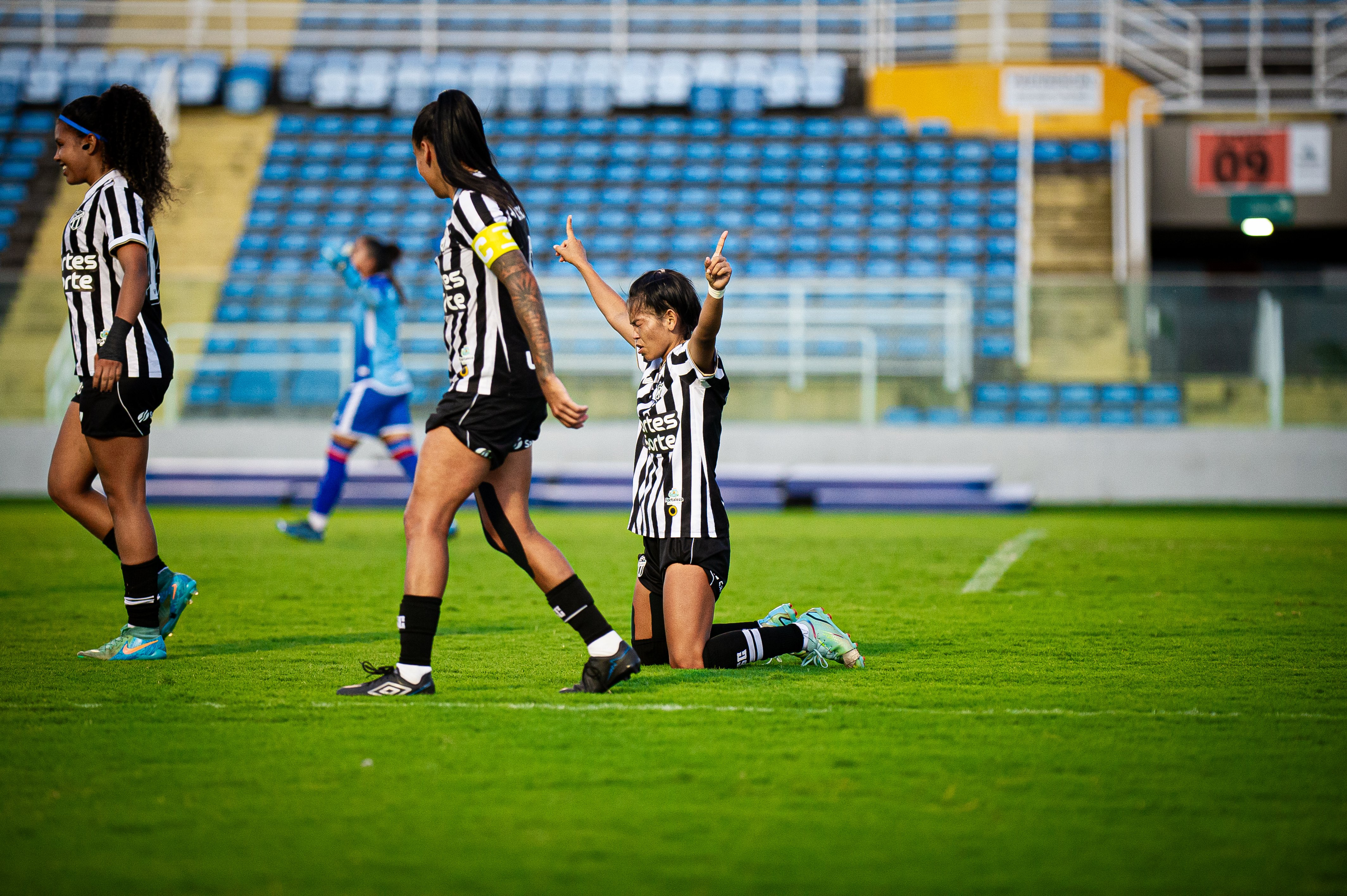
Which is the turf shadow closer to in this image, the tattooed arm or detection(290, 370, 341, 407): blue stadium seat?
the tattooed arm

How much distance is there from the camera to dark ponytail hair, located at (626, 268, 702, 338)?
4.82 metres

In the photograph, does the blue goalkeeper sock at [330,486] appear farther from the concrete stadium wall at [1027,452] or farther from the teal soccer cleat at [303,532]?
the concrete stadium wall at [1027,452]

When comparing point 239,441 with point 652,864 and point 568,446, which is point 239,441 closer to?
point 568,446

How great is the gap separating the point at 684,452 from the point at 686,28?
873 inches

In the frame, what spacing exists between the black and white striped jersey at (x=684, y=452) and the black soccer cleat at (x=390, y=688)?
0.90m

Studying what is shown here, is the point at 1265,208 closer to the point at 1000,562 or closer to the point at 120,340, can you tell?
the point at 1000,562

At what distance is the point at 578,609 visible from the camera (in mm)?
4281

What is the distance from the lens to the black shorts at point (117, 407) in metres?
4.84

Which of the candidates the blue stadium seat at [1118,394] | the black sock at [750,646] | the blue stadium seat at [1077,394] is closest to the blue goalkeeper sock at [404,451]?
the black sock at [750,646]

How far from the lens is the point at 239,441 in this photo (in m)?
15.5

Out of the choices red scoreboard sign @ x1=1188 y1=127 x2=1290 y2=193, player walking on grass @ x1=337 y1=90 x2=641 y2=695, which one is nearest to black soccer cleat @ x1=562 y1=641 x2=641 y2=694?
player walking on grass @ x1=337 y1=90 x2=641 y2=695

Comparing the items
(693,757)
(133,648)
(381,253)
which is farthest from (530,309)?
(381,253)

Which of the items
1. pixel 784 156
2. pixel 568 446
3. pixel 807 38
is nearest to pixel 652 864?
pixel 568 446

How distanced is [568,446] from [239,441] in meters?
3.60
